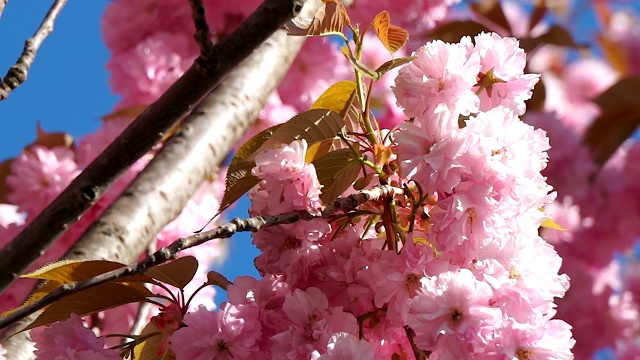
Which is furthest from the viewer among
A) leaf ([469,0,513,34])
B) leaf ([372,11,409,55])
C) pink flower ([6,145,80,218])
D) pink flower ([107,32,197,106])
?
leaf ([469,0,513,34])

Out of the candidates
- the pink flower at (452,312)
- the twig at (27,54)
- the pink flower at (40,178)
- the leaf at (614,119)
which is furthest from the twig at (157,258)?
the leaf at (614,119)

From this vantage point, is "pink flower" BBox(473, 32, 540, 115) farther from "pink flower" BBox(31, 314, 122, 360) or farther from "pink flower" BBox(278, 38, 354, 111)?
"pink flower" BBox(278, 38, 354, 111)

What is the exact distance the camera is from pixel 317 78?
2127 mm

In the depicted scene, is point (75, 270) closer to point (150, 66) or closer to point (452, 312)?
point (452, 312)

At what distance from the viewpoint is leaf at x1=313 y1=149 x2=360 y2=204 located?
79cm

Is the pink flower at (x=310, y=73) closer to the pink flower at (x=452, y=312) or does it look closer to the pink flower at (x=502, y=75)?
the pink flower at (x=502, y=75)

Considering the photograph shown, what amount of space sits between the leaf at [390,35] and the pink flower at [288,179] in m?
0.17

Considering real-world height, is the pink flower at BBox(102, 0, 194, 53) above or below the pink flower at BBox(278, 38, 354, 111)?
above

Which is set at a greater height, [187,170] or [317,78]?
[317,78]

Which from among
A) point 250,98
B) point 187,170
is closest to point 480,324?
point 187,170

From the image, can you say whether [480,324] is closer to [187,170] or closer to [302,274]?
[302,274]

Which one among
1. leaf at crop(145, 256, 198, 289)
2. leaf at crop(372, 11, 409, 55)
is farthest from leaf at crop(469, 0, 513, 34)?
leaf at crop(145, 256, 198, 289)

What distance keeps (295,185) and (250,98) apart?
2.49 ft

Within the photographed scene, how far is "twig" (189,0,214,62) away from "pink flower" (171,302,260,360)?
208 mm
